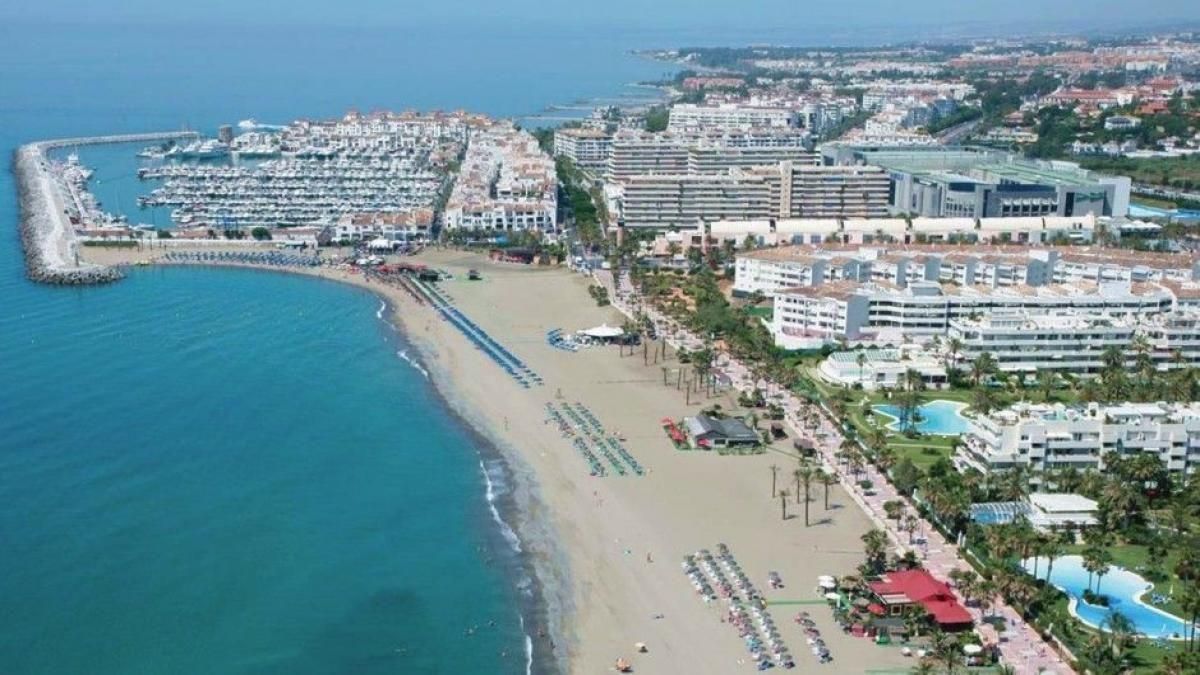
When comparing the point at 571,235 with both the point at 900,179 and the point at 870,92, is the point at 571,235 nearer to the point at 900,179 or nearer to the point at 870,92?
the point at 900,179

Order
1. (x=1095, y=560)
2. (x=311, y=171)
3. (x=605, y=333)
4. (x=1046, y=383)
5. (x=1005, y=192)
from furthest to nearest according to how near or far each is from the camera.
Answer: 1. (x=311, y=171)
2. (x=1005, y=192)
3. (x=605, y=333)
4. (x=1046, y=383)
5. (x=1095, y=560)

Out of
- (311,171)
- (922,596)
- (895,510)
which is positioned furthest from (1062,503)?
(311,171)

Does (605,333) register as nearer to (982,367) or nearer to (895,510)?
(982,367)

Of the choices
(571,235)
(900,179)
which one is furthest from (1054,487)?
(900,179)

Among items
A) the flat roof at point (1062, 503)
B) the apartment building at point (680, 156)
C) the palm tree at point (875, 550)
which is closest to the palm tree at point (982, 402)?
the flat roof at point (1062, 503)

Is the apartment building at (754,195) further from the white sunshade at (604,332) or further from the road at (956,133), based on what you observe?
the road at (956,133)

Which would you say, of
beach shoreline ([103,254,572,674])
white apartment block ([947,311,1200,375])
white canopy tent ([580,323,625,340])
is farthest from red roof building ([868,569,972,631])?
white canopy tent ([580,323,625,340])
